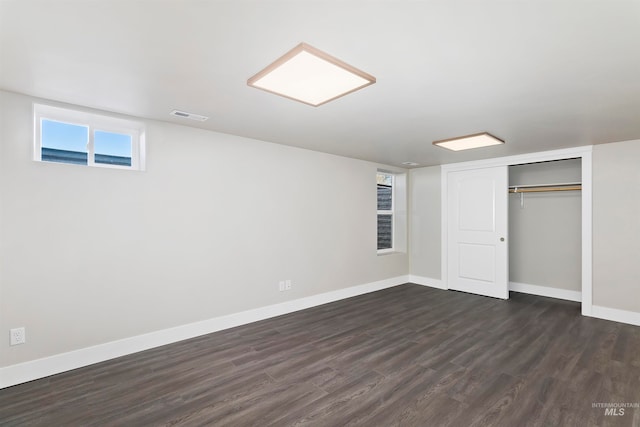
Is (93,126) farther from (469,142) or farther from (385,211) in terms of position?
(385,211)

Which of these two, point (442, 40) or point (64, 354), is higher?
point (442, 40)

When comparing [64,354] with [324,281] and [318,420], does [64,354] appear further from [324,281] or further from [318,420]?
[324,281]

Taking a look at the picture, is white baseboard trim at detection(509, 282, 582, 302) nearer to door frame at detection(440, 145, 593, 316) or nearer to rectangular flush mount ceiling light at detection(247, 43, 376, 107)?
door frame at detection(440, 145, 593, 316)

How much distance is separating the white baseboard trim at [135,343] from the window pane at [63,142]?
5.67ft

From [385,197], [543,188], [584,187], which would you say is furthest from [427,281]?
[584,187]

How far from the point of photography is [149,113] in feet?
9.48

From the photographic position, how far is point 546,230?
500cm

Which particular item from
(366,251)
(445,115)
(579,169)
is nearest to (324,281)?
(366,251)

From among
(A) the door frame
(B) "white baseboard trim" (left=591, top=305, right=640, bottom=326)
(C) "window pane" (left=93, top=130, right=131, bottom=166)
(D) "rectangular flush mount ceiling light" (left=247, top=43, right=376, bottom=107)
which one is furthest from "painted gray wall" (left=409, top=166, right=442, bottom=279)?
(C) "window pane" (left=93, top=130, right=131, bottom=166)

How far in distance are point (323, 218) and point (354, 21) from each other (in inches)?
130

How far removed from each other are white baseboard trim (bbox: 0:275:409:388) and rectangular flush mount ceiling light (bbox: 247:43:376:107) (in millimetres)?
2644

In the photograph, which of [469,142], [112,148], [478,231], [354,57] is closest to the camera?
[354,57]

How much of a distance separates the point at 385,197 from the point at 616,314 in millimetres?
3781

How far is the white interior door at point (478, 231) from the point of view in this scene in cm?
494
